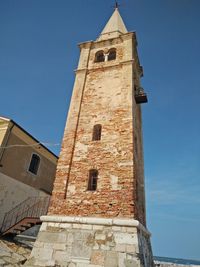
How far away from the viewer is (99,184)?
835 cm

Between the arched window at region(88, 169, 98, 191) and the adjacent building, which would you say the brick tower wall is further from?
the adjacent building

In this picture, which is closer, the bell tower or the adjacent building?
the bell tower

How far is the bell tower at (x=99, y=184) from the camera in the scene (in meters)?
6.77

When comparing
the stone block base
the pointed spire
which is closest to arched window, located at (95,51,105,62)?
the pointed spire

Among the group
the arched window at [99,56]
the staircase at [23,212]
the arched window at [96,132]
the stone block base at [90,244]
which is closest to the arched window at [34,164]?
the staircase at [23,212]

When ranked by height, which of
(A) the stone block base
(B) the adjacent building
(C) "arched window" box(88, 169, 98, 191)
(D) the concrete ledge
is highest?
(B) the adjacent building

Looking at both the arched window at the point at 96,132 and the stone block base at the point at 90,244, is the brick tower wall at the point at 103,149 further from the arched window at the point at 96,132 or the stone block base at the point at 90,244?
the stone block base at the point at 90,244

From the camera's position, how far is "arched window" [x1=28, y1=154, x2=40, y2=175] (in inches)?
599

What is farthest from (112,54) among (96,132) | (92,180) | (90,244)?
(90,244)

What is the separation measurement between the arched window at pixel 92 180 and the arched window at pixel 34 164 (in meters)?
7.79

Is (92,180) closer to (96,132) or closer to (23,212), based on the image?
(96,132)

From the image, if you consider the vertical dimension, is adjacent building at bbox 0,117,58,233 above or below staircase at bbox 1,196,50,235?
above

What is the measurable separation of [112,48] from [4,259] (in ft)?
43.3

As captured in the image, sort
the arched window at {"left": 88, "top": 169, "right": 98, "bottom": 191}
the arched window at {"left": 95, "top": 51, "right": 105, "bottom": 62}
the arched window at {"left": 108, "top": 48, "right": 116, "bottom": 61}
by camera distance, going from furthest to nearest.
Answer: the arched window at {"left": 95, "top": 51, "right": 105, "bottom": 62} < the arched window at {"left": 108, "top": 48, "right": 116, "bottom": 61} < the arched window at {"left": 88, "top": 169, "right": 98, "bottom": 191}
